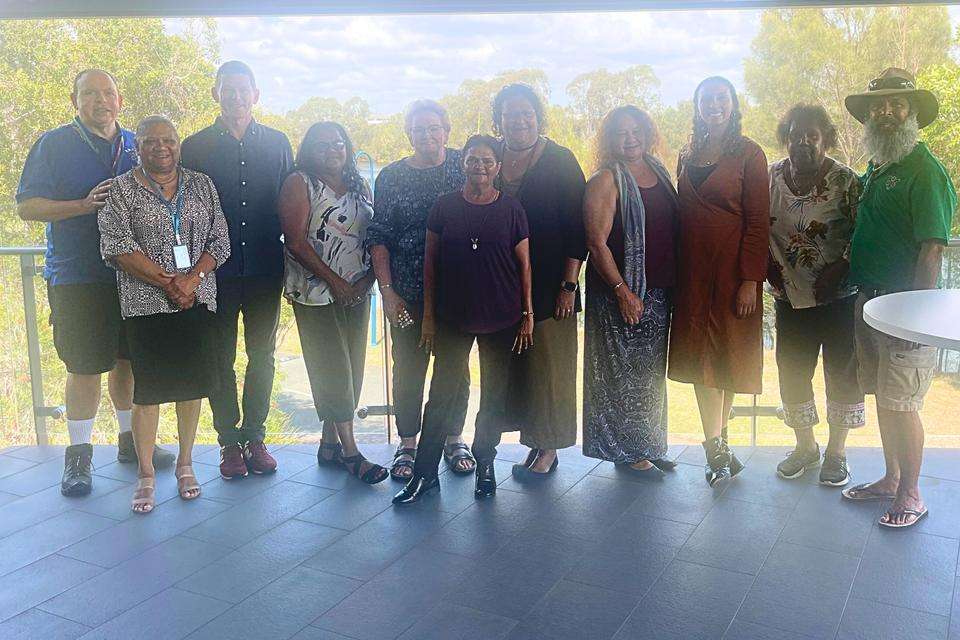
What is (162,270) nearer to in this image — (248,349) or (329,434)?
(248,349)

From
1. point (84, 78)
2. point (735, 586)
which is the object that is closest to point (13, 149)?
point (84, 78)

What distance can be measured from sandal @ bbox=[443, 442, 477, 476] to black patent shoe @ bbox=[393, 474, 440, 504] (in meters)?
0.29

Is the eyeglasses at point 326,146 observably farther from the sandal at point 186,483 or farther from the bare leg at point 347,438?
the sandal at point 186,483

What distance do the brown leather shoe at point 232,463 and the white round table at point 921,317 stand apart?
2.61 meters

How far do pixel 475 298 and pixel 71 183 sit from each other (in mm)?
1677

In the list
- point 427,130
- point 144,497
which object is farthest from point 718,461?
point 144,497

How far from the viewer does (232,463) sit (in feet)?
11.9

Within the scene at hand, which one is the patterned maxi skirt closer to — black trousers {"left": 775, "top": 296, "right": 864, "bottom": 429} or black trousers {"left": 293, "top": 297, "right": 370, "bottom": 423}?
black trousers {"left": 775, "top": 296, "right": 864, "bottom": 429}

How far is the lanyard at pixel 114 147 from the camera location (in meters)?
3.32

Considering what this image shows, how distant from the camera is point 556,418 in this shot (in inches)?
139

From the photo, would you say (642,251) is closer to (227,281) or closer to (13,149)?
(227,281)

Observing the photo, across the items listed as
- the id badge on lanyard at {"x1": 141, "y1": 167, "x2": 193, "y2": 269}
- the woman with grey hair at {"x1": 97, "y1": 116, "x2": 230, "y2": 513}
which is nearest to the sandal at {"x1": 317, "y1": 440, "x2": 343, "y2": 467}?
the woman with grey hair at {"x1": 97, "y1": 116, "x2": 230, "y2": 513}

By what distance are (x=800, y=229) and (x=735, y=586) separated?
1516mm

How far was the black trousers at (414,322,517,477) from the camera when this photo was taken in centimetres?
321
